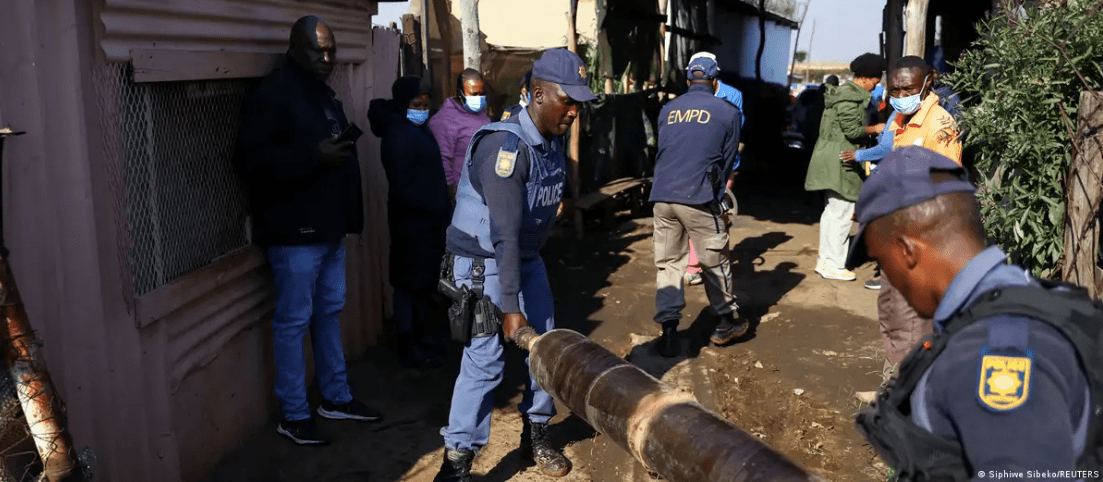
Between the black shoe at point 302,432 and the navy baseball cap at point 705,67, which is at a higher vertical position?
the navy baseball cap at point 705,67

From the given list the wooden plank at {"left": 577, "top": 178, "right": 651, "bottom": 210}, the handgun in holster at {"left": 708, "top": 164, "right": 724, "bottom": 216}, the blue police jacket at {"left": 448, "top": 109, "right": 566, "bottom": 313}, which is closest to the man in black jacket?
the blue police jacket at {"left": 448, "top": 109, "right": 566, "bottom": 313}

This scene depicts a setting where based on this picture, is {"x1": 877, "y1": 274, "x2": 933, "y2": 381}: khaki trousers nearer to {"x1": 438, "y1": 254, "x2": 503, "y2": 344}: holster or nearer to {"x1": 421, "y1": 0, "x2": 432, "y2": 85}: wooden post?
{"x1": 438, "y1": 254, "x2": 503, "y2": 344}: holster

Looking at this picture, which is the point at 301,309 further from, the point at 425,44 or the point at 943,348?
the point at 425,44

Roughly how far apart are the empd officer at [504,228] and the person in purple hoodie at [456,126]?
230cm

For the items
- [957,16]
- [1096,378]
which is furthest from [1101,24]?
[957,16]

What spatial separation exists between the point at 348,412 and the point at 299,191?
1.28 m

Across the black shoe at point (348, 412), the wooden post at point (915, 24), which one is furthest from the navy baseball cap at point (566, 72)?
the wooden post at point (915, 24)

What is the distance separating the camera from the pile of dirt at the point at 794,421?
4.50m

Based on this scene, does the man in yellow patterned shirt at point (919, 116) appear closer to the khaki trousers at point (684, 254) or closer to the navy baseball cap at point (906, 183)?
the khaki trousers at point (684, 254)

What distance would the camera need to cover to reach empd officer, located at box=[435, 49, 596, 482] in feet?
12.5

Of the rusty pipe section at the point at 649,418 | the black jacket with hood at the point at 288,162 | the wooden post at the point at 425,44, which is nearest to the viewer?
the rusty pipe section at the point at 649,418

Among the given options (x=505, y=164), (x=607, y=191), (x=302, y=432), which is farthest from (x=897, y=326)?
(x=607, y=191)

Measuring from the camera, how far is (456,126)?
639 cm

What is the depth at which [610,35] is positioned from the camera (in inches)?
461
